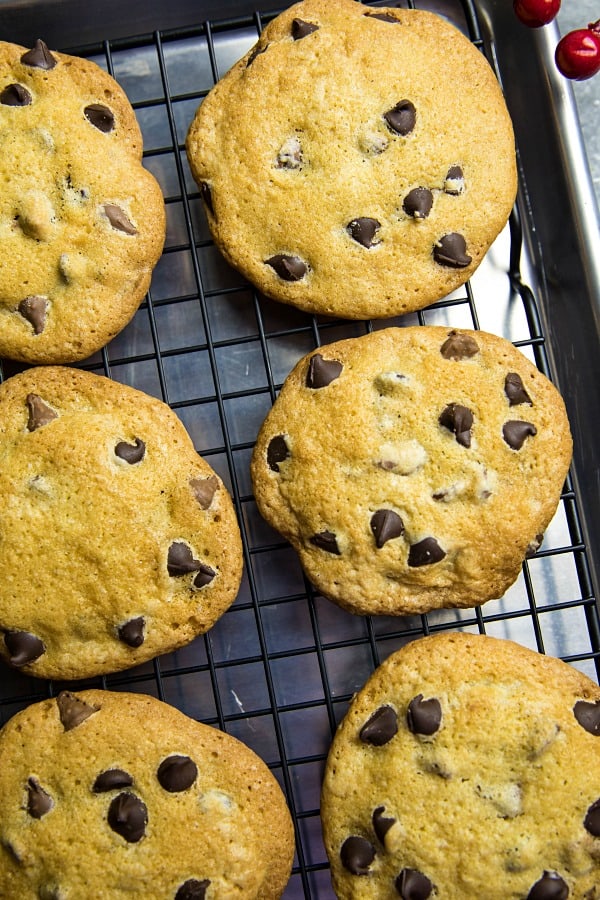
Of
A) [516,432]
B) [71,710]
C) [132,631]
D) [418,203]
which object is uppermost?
[418,203]

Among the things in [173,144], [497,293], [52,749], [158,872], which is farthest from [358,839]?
[173,144]

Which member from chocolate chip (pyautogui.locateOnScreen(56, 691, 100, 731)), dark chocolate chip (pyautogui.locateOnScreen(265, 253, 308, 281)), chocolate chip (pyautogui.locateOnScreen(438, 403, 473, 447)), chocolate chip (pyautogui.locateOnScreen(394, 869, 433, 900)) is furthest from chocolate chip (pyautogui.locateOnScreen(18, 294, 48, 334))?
chocolate chip (pyautogui.locateOnScreen(394, 869, 433, 900))

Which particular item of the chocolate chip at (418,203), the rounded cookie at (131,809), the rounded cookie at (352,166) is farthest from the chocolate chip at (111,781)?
the chocolate chip at (418,203)

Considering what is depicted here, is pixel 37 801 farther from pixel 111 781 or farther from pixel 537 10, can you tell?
pixel 537 10

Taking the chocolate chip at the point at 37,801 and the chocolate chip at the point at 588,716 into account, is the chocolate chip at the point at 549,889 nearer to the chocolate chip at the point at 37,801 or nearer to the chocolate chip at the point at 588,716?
the chocolate chip at the point at 588,716

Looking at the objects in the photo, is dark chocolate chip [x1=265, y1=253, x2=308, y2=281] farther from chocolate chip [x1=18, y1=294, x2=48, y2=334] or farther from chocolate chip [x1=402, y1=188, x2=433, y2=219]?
chocolate chip [x1=18, y1=294, x2=48, y2=334]

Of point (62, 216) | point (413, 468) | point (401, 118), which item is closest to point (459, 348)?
point (413, 468)
